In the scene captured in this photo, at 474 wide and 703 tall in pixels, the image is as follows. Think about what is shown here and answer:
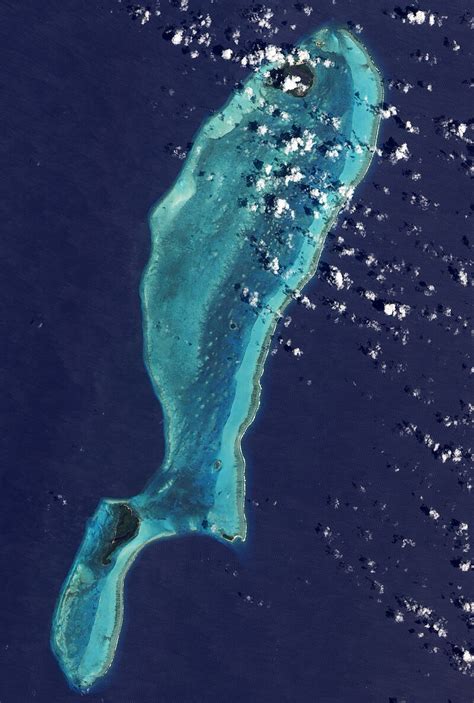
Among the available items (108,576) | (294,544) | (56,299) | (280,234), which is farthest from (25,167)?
(294,544)

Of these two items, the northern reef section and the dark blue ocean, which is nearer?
the dark blue ocean

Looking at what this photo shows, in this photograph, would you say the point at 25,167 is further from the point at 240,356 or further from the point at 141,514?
the point at 141,514

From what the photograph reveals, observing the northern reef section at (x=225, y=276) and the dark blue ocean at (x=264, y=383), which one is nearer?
the dark blue ocean at (x=264, y=383)

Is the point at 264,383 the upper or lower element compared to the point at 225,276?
lower
